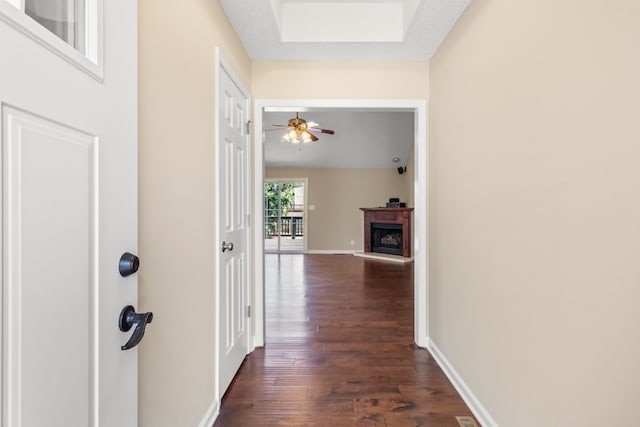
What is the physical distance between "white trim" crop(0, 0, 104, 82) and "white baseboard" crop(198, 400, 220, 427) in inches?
67.4

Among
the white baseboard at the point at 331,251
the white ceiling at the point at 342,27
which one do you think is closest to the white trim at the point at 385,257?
the white baseboard at the point at 331,251

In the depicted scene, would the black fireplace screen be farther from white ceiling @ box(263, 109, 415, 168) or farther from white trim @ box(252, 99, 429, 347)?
white trim @ box(252, 99, 429, 347)

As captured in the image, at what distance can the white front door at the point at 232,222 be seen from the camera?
6.77 ft

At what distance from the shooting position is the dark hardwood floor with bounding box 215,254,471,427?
195 cm

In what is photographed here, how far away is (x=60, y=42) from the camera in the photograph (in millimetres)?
630

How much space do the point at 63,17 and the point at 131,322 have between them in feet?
2.23

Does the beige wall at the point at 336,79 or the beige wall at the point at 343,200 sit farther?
the beige wall at the point at 343,200

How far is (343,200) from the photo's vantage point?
921cm

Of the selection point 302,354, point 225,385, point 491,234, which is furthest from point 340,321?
point 491,234

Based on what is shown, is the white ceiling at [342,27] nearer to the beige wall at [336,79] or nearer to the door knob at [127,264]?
the beige wall at [336,79]

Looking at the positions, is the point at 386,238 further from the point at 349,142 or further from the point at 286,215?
the point at 286,215

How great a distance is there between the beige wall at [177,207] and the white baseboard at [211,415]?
38mm

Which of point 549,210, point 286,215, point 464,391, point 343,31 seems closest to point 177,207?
point 549,210

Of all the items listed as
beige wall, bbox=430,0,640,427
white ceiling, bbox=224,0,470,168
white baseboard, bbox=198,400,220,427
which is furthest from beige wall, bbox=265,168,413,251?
white baseboard, bbox=198,400,220,427
